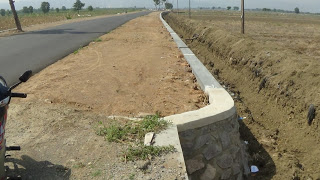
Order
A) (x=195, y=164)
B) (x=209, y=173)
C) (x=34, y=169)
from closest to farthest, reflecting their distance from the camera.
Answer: (x=34, y=169), (x=195, y=164), (x=209, y=173)

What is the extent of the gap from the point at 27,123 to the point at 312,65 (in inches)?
232

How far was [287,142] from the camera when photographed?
5.57 metres

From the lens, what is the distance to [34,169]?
3.21 m

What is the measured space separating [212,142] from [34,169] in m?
2.46

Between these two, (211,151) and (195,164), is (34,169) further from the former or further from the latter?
(211,151)

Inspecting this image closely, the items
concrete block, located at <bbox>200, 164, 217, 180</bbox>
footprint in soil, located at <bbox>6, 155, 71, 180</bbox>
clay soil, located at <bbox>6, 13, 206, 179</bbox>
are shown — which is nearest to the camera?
footprint in soil, located at <bbox>6, 155, 71, 180</bbox>

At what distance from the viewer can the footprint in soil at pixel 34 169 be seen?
311 centimetres

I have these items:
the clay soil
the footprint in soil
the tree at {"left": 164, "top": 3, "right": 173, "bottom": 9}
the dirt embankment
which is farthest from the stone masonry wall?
the tree at {"left": 164, "top": 3, "right": 173, "bottom": 9}

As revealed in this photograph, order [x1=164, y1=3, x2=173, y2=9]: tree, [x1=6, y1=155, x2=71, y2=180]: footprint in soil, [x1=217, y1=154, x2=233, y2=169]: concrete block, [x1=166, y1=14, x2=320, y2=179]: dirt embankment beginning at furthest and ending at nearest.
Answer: [x1=164, y1=3, x2=173, y2=9]: tree, [x1=166, y1=14, x2=320, y2=179]: dirt embankment, [x1=217, y1=154, x2=233, y2=169]: concrete block, [x1=6, y1=155, x2=71, y2=180]: footprint in soil

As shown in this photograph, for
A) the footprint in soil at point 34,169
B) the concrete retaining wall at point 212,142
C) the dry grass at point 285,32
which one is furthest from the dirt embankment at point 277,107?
Result: the footprint in soil at point 34,169

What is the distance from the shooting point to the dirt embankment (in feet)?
16.5

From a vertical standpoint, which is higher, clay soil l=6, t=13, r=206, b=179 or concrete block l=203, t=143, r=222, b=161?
clay soil l=6, t=13, r=206, b=179

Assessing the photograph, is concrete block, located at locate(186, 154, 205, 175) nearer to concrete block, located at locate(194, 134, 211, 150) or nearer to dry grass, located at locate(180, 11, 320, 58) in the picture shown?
concrete block, located at locate(194, 134, 211, 150)

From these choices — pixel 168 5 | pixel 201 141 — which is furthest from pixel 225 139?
pixel 168 5
